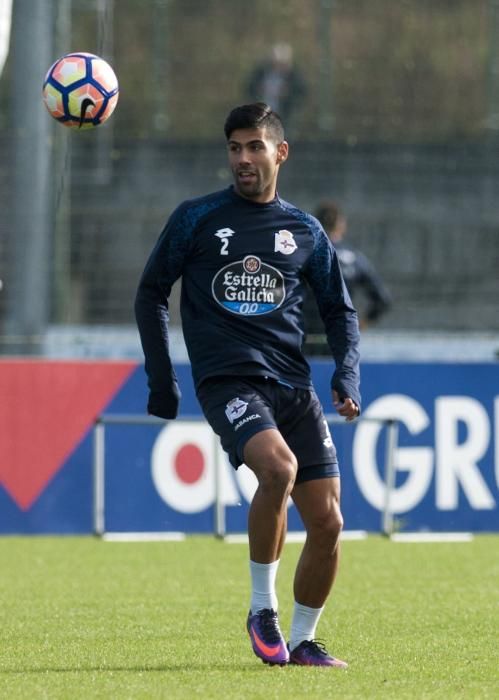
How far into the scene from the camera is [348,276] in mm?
13344

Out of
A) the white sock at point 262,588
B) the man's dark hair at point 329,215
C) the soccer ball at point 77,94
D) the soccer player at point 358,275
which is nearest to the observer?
the white sock at point 262,588

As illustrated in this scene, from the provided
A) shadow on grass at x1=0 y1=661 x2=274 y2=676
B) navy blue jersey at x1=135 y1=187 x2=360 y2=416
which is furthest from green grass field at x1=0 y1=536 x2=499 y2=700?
navy blue jersey at x1=135 y1=187 x2=360 y2=416

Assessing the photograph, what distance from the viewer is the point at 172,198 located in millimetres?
15586

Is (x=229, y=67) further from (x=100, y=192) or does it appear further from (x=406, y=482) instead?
(x=406, y=482)

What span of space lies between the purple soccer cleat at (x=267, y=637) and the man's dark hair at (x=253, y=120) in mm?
1809

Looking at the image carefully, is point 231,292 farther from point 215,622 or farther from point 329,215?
point 329,215

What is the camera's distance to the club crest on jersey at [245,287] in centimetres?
637

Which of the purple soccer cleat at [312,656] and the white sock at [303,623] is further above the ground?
the white sock at [303,623]

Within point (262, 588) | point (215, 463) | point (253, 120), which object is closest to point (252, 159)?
point (253, 120)

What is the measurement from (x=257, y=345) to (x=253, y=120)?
2.80 feet

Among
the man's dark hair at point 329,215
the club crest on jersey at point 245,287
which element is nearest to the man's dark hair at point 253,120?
the club crest on jersey at point 245,287

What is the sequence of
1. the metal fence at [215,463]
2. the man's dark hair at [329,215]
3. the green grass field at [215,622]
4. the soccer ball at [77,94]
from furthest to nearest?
1. the man's dark hair at [329,215]
2. the metal fence at [215,463]
3. the soccer ball at [77,94]
4. the green grass field at [215,622]

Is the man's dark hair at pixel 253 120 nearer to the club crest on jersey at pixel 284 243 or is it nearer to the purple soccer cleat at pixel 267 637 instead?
the club crest on jersey at pixel 284 243

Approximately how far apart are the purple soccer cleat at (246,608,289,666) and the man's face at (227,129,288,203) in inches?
63.1
